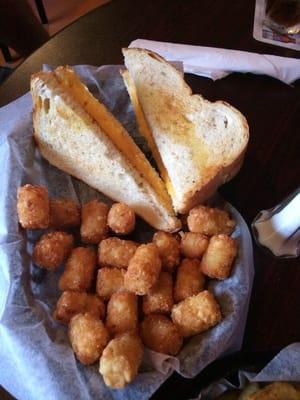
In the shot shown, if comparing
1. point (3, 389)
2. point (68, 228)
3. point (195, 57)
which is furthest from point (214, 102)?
point (3, 389)

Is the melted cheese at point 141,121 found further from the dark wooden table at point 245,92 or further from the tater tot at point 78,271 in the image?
the tater tot at point 78,271

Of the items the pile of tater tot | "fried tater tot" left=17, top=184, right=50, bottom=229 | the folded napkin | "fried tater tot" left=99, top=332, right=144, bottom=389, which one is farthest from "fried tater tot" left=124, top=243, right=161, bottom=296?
the folded napkin

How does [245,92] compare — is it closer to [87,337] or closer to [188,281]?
[188,281]

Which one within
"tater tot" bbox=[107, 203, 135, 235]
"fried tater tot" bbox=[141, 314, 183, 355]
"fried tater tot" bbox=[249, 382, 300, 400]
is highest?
"tater tot" bbox=[107, 203, 135, 235]

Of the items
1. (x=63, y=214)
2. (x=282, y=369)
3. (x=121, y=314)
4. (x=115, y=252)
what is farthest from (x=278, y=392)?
(x=63, y=214)

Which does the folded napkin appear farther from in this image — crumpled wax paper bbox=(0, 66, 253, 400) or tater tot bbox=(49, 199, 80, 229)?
tater tot bbox=(49, 199, 80, 229)

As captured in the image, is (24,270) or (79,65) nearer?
(24,270)

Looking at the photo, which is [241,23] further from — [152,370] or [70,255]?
[152,370]
